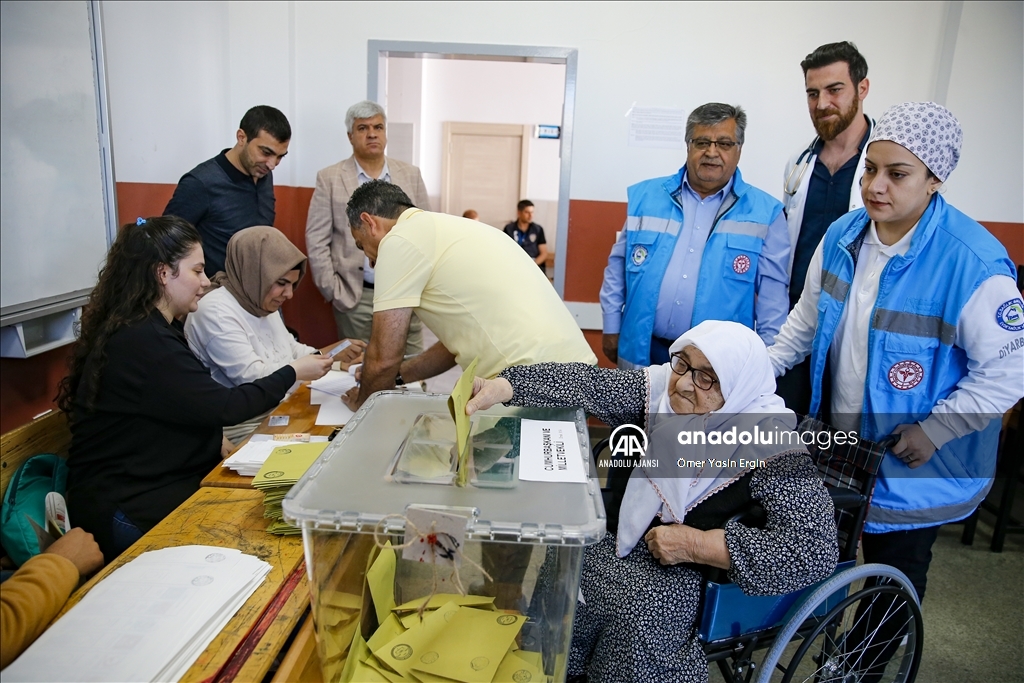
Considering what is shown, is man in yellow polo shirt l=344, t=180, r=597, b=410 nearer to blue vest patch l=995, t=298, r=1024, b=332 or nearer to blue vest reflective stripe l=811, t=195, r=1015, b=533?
blue vest reflective stripe l=811, t=195, r=1015, b=533

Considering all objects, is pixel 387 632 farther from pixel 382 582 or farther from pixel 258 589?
pixel 258 589

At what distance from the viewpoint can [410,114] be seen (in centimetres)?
733

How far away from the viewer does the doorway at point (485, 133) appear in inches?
300

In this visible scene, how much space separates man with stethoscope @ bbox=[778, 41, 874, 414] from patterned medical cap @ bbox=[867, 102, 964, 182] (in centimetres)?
74

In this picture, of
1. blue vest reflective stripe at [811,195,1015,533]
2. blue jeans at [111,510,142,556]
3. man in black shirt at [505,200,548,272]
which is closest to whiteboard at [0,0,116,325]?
blue jeans at [111,510,142,556]

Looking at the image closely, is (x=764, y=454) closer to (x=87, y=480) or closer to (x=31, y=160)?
(x=87, y=480)

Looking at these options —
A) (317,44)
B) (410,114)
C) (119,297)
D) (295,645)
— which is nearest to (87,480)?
(119,297)

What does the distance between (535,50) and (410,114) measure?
3.71 m

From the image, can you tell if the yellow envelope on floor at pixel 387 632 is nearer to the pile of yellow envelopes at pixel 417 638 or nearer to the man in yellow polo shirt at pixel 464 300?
the pile of yellow envelopes at pixel 417 638

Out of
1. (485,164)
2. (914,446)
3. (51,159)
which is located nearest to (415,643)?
(914,446)

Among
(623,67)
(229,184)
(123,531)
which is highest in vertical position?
(623,67)

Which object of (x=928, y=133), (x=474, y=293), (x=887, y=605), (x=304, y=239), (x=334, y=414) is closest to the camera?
(x=928, y=133)

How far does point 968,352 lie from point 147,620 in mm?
1735

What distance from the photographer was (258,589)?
1.17 metres
